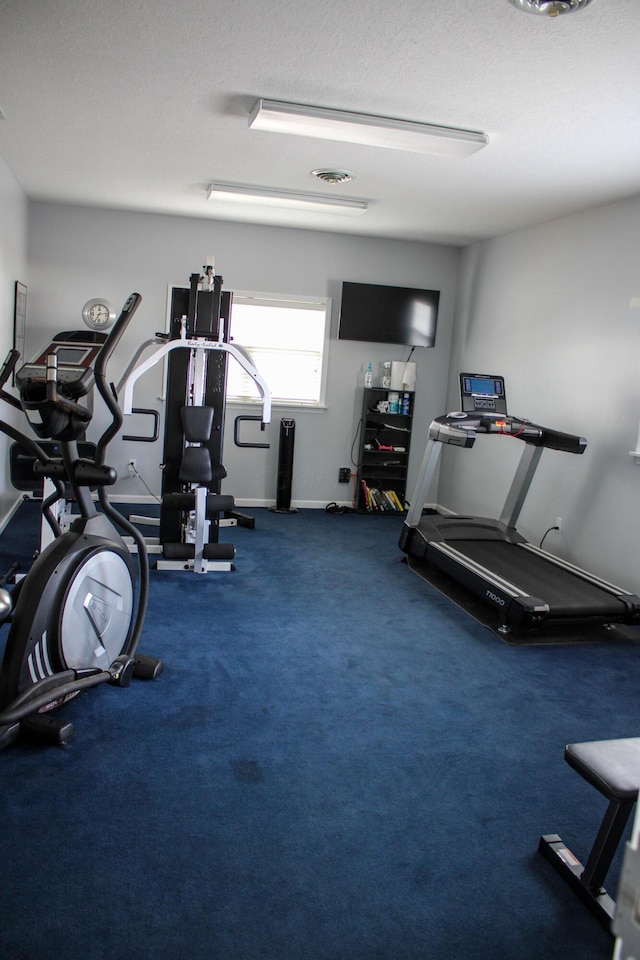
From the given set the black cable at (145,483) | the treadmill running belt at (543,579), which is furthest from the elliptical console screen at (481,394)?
the black cable at (145,483)

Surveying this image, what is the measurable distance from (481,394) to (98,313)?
348cm

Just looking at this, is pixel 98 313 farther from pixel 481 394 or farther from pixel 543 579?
pixel 543 579

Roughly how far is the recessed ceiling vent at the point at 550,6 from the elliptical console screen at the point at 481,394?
8.51 feet

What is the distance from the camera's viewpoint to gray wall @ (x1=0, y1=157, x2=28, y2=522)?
487cm

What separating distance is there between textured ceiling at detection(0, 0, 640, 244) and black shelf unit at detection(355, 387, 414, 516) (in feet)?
7.13

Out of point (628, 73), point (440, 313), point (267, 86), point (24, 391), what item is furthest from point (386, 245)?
point (24, 391)

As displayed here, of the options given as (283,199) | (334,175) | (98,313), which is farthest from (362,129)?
(98,313)

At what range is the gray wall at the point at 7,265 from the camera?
4.87m

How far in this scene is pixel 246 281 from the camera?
21.0 ft

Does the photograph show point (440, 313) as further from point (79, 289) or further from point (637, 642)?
point (637, 642)

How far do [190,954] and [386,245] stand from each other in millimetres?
6172

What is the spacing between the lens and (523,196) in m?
4.62

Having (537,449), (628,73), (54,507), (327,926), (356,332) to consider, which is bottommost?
(327,926)

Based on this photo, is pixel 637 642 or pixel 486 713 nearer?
pixel 486 713
